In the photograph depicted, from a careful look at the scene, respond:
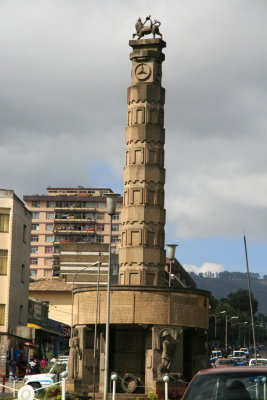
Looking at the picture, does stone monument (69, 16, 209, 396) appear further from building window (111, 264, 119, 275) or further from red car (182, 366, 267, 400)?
building window (111, 264, 119, 275)

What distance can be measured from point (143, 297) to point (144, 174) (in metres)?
6.54

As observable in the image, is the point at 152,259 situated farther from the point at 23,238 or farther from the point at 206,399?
the point at 206,399

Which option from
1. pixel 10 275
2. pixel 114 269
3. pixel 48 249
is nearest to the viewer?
pixel 10 275

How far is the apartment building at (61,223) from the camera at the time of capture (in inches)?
7180

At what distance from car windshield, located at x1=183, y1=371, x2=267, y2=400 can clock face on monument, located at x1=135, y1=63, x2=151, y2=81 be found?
34.3m

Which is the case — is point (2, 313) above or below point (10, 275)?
below

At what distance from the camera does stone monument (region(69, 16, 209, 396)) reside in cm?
3897

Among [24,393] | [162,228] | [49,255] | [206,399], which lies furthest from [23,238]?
[49,255]

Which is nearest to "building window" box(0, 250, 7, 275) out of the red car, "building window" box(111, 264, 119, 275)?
the red car

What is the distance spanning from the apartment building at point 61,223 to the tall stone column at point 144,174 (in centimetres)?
13763

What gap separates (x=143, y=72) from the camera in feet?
142

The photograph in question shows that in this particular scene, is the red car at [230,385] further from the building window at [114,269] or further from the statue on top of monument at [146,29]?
the building window at [114,269]

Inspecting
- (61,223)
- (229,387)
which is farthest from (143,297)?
(61,223)

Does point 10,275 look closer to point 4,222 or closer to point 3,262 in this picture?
point 3,262
